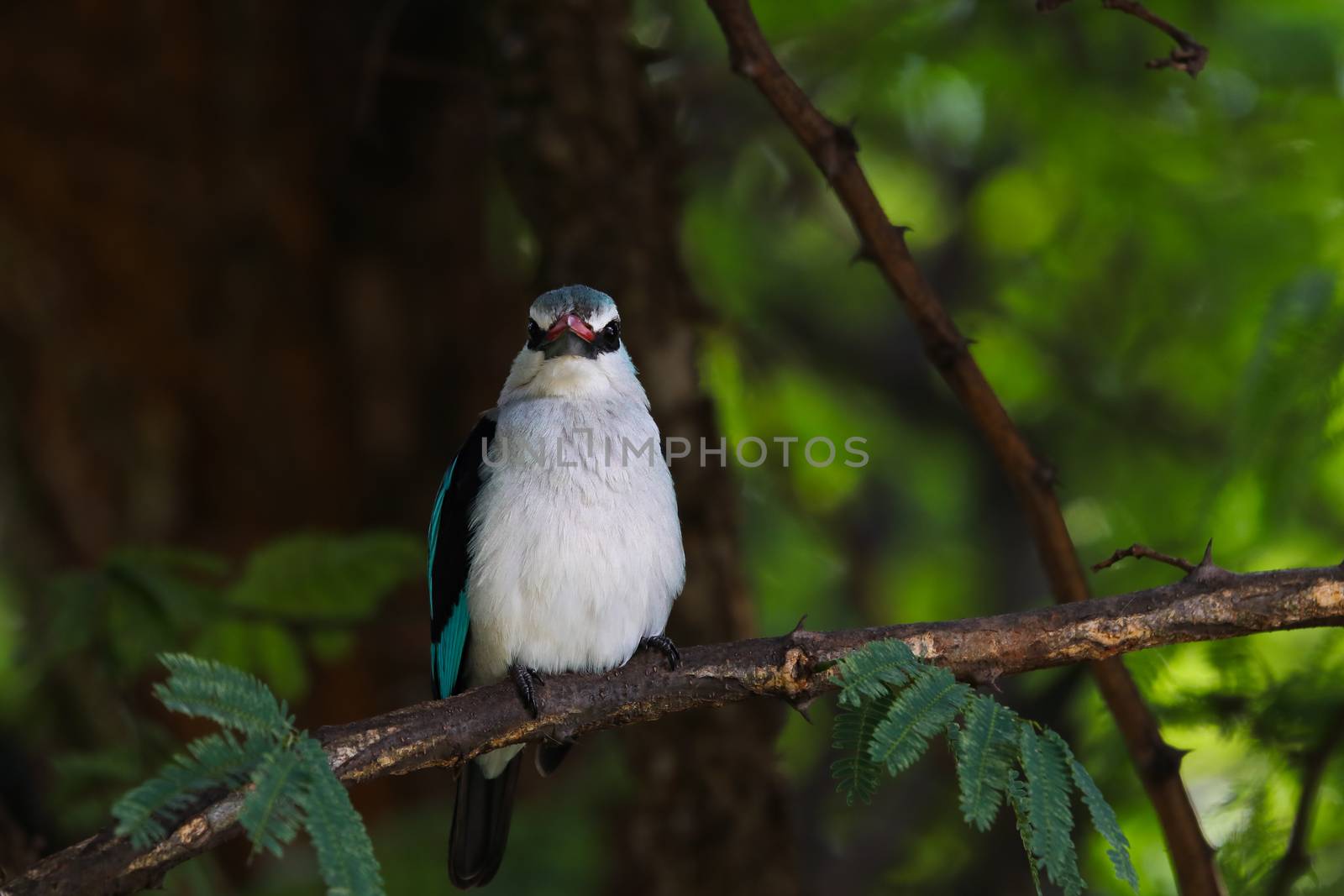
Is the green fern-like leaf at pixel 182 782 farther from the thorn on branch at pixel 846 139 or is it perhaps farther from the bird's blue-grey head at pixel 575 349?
the thorn on branch at pixel 846 139

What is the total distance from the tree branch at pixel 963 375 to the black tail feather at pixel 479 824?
7.02ft

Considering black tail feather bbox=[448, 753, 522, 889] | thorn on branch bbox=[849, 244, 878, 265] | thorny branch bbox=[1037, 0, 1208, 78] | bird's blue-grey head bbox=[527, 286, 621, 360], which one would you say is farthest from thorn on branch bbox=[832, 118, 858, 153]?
black tail feather bbox=[448, 753, 522, 889]

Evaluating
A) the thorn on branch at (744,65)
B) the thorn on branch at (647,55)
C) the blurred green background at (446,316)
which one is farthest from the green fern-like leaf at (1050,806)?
the thorn on branch at (647,55)

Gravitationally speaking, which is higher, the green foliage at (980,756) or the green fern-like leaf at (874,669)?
the green fern-like leaf at (874,669)

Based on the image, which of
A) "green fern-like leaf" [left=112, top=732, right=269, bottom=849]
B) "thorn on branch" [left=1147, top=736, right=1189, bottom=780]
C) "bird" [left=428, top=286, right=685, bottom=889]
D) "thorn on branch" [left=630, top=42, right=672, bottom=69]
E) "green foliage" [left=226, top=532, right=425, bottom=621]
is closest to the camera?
"green fern-like leaf" [left=112, top=732, right=269, bottom=849]

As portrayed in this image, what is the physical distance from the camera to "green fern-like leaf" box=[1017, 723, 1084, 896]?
9.95 ft

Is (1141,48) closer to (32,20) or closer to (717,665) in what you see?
(717,665)

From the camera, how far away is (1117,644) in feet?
10.7

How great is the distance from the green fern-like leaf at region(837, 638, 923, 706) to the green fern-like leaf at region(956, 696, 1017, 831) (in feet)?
0.60

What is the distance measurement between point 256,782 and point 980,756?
65.0 inches

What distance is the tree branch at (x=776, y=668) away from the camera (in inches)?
116

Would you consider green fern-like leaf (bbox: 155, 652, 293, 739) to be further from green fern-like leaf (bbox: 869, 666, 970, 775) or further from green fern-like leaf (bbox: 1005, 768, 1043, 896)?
green fern-like leaf (bbox: 1005, 768, 1043, 896)

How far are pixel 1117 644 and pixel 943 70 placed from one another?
4330 mm

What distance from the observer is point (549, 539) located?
14.6 ft
